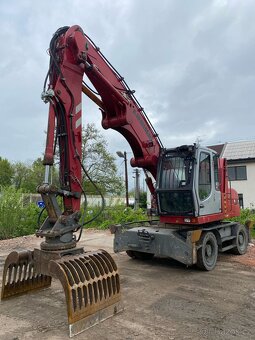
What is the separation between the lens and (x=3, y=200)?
46.1 feet

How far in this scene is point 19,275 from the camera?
5.55 metres

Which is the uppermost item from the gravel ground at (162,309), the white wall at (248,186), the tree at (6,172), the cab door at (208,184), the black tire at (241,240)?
the tree at (6,172)

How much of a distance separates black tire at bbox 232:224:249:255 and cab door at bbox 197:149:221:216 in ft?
4.87

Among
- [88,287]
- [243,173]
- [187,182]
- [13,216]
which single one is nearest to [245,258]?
[187,182]

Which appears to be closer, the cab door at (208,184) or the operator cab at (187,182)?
the operator cab at (187,182)

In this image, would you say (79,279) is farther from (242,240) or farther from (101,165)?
(101,165)

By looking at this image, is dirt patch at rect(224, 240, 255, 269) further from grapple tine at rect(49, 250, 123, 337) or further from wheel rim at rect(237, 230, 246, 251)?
grapple tine at rect(49, 250, 123, 337)

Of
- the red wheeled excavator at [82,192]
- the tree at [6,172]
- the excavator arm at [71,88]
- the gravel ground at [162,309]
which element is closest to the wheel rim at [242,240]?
the red wheeled excavator at [82,192]

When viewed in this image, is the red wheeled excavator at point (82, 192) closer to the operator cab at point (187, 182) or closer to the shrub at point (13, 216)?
the operator cab at point (187, 182)

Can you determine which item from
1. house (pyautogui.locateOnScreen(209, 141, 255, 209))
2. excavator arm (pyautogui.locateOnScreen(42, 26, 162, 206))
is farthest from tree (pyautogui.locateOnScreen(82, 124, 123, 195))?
excavator arm (pyautogui.locateOnScreen(42, 26, 162, 206))

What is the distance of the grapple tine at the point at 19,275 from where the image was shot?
5.33 metres

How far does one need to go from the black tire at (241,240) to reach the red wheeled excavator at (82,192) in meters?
0.03

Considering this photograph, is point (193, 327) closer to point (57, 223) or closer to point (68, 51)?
point (57, 223)

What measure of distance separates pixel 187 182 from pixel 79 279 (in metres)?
3.53
